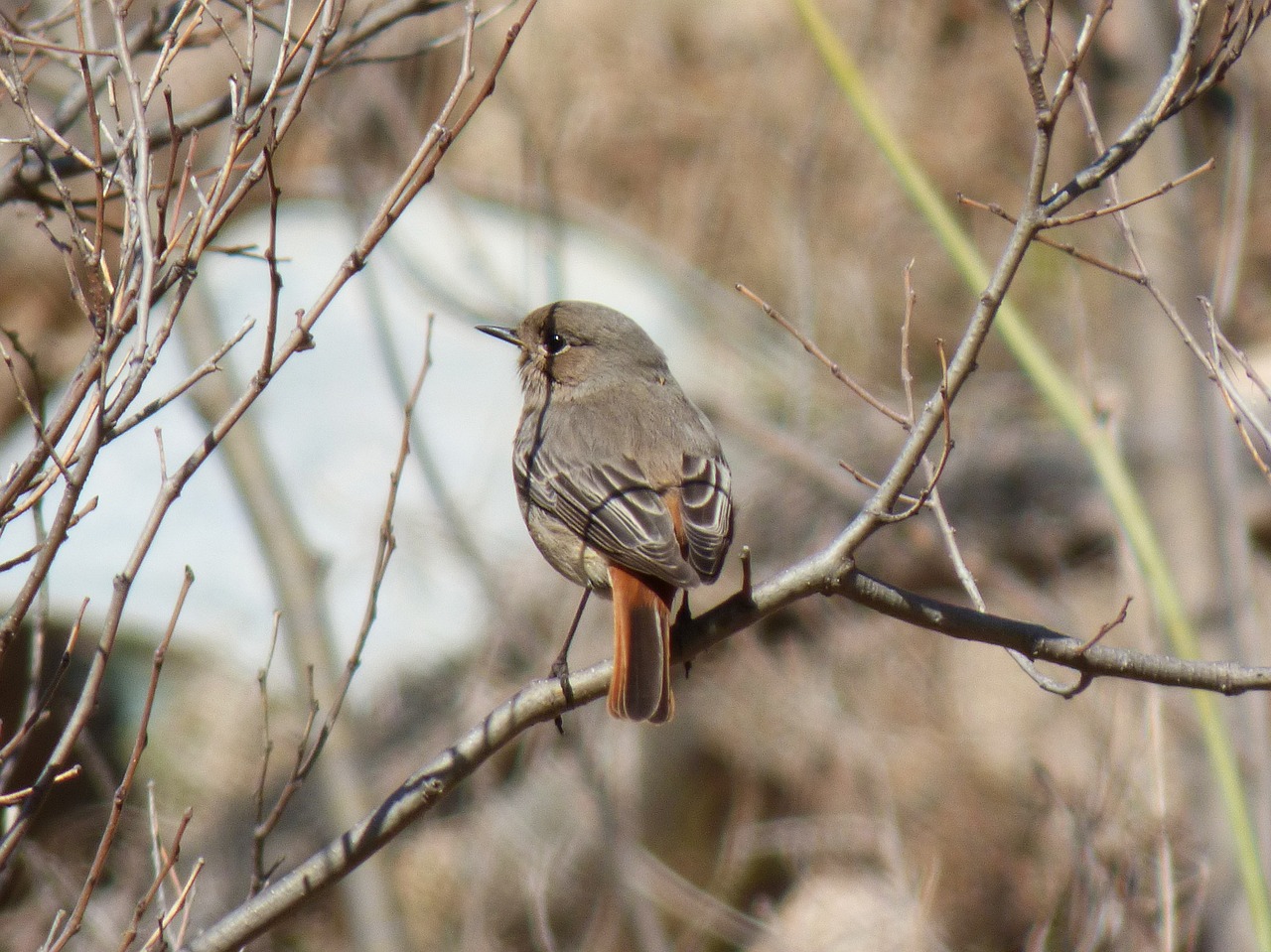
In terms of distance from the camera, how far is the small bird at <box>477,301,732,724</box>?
129 inches

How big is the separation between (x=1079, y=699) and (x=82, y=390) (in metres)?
5.77

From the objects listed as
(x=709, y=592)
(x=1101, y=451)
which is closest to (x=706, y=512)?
(x=1101, y=451)

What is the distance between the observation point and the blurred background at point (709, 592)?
5.55 metres

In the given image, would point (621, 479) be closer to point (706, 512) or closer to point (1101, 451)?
point (706, 512)

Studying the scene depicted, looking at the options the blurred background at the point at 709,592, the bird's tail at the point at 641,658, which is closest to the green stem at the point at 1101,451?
the blurred background at the point at 709,592

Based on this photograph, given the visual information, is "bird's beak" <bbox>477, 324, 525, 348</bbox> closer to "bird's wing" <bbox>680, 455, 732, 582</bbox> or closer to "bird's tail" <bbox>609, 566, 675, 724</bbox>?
"bird's wing" <bbox>680, 455, 732, 582</bbox>

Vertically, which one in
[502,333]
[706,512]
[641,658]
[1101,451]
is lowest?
[641,658]

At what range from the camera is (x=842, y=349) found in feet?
30.0

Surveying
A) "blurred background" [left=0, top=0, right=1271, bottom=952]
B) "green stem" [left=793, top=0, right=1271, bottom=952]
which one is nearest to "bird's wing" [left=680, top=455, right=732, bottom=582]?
"green stem" [left=793, top=0, right=1271, bottom=952]

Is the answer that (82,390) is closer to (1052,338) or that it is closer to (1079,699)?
(1079,699)

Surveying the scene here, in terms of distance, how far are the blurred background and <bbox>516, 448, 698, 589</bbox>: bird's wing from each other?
1.42m

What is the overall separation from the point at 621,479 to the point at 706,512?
0.93ft

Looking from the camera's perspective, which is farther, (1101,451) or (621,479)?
(621,479)

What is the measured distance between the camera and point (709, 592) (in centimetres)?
702
